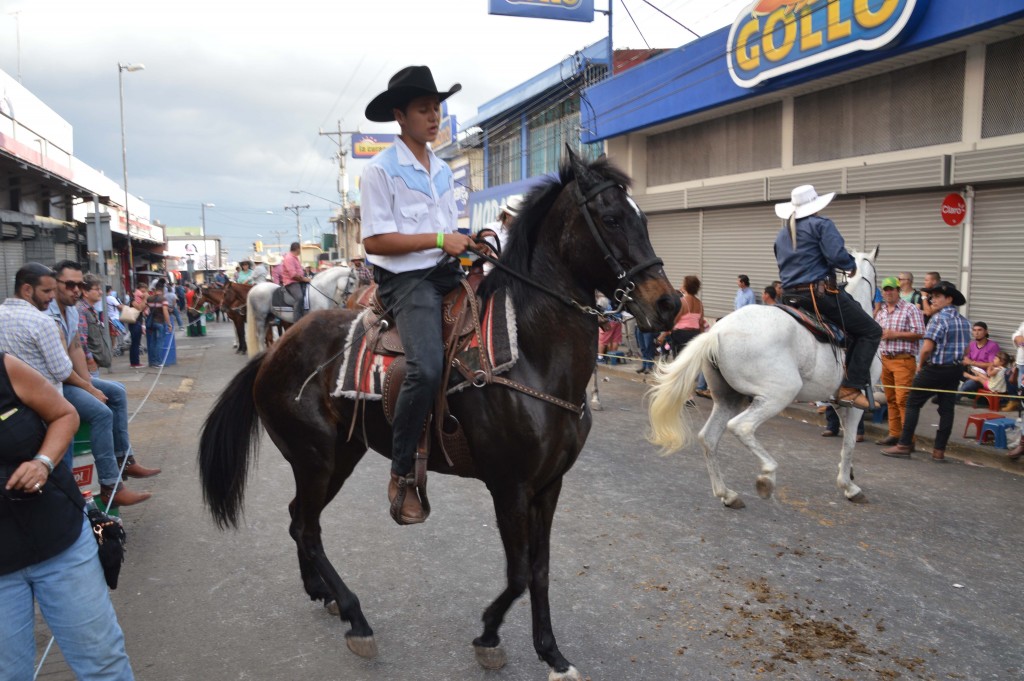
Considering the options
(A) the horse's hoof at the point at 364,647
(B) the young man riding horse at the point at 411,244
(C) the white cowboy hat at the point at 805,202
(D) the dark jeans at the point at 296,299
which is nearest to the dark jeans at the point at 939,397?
(C) the white cowboy hat at the point at 805,202

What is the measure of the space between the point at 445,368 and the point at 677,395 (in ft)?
11.0

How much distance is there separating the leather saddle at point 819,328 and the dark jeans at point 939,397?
194 cm

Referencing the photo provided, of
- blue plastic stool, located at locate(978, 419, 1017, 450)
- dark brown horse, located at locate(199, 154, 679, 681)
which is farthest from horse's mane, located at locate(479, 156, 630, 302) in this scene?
blue plastic stool, located at locate(978, 419, 1017, 450)

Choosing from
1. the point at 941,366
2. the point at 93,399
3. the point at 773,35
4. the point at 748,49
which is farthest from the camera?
the point at 748,49

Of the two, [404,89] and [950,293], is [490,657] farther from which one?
[950,293]

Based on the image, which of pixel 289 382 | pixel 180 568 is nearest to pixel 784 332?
pixel 289 382

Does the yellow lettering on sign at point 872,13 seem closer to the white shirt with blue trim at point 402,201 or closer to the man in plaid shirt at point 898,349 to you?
the man in plaid shirt at point 898,349

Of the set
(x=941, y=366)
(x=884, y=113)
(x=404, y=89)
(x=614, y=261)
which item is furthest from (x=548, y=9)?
(x=614, y=261)

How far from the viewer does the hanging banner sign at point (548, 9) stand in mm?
15355

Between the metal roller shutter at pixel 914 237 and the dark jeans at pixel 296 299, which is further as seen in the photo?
the dark jeans at pixel 296 299

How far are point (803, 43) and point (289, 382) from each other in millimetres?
11535

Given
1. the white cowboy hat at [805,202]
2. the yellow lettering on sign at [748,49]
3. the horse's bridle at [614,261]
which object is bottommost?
the horse's bridle at [614,261]

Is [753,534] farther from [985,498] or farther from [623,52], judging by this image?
[623,52]

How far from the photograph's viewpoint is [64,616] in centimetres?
248
